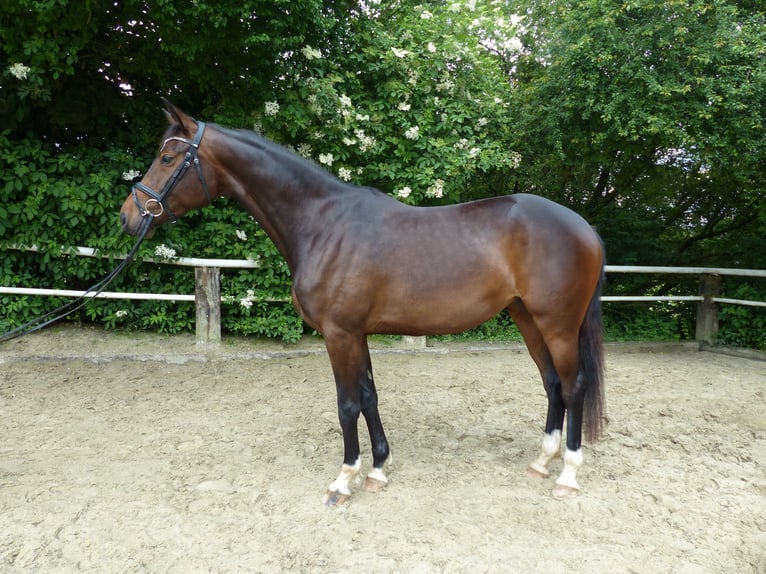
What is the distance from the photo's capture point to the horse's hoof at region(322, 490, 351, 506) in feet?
7.58

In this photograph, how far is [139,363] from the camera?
468cm

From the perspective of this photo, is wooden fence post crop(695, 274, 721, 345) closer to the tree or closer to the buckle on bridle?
the tree

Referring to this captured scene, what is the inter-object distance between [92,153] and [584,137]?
5.12 meters

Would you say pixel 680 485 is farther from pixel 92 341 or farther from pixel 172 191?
pixel 92 341

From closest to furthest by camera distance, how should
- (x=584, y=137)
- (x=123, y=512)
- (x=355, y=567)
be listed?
(x=355, y=567) → (x=123, y=512) → (x=584, y=137)

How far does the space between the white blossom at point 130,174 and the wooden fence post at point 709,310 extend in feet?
22.5

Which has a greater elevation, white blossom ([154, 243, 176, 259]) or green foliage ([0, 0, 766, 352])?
green foliage ([0, 0, 766, 352])

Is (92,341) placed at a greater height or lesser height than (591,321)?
lesser

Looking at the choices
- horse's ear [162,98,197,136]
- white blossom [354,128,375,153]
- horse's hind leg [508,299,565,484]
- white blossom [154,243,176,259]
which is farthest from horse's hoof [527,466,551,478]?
white blossom [154,243,176,259]

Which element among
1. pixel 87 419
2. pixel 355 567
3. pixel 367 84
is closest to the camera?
pixel 355 567

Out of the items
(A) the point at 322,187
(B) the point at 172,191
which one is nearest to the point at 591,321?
(A) the point at 322,187

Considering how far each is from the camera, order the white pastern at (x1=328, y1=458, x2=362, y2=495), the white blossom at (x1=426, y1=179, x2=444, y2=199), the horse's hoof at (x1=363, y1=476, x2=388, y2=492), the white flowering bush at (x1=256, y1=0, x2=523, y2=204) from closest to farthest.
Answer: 1. the white pastern at (x1=328, y1=458, x2=362, y2=495)
2. the horse's hoof at (x1=363, y1=476, x2=388, y2=492)
3. the white flowering bush at (x1=256, y1=0, x2=523, y2=204)
4. the white blossom at (x1=426, y1=179, x2=444, y2=199)

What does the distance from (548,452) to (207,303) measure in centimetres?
363

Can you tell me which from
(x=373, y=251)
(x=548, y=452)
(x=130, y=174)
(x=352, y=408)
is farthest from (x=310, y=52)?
(x=548, y=452)
